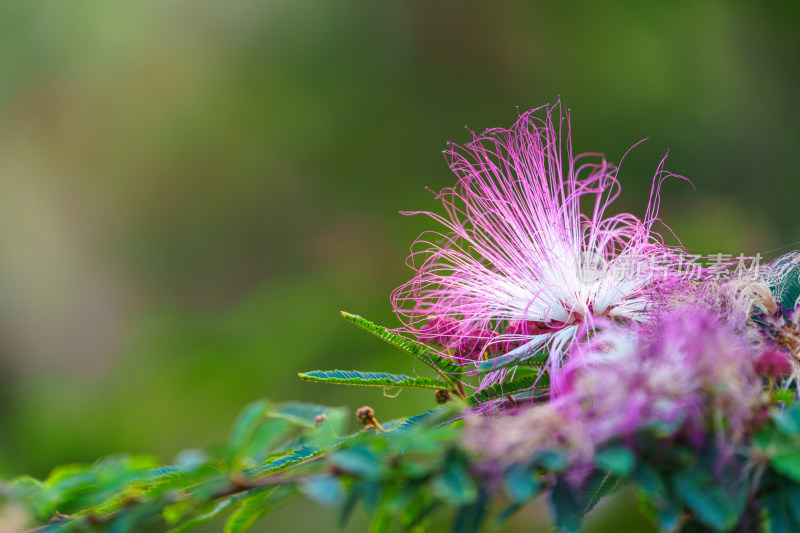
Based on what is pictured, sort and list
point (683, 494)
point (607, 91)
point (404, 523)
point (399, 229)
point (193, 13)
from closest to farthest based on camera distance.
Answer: point (683, 494) → point (404, 523) → point (399, 229) → point (607, 91) → point (193, 13)

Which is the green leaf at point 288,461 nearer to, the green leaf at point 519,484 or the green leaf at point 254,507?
the green leaf at point 254,507

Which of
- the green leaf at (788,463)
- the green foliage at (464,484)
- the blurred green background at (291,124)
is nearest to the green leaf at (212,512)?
the green foliage at (464,484)

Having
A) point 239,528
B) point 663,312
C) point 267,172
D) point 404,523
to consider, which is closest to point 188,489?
point 239,528

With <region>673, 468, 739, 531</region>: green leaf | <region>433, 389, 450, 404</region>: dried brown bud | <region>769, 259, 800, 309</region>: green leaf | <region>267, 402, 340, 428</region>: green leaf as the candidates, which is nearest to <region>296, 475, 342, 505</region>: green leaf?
<region>673, 468, 739, 531</region>: green leaf

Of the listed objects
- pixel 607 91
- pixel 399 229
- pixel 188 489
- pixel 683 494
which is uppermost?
pixel 607 91

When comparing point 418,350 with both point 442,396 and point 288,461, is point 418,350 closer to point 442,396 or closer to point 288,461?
point 442,396

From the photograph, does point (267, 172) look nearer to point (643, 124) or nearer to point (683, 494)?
point (643, 124)

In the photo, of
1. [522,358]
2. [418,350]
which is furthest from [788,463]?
[418,350]
